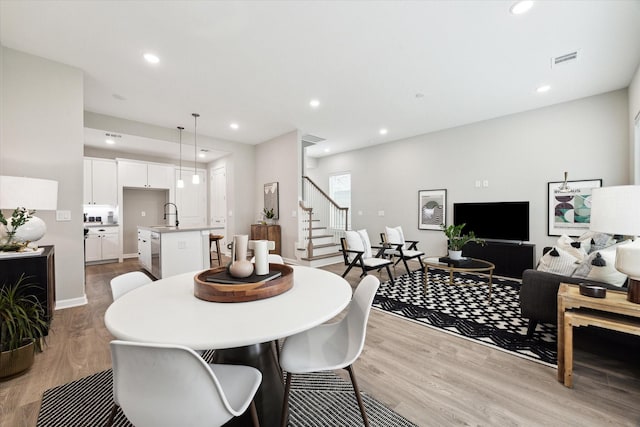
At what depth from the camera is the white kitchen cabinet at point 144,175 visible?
6445 mm

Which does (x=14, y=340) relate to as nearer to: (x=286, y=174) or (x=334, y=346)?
(x=334, y=346)

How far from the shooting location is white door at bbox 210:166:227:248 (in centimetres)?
711

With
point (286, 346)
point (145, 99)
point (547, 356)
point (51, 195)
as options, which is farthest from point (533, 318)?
point (145, 99)

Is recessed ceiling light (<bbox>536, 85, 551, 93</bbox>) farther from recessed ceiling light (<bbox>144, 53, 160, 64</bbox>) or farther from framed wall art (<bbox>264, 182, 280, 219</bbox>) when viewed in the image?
recessed ceiling light (<bbox>144, 53, 160, 64</bbox>)

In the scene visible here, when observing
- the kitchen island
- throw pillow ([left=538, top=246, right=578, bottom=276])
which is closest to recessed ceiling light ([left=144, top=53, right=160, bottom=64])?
the kitchen island

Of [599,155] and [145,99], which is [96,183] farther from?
[599,155]

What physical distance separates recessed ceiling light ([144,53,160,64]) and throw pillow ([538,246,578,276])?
472cm

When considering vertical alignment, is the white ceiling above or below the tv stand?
above

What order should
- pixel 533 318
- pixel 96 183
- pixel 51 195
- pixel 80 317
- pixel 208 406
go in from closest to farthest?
pixel 208 406
pixel 533 318
pixel 51 195
pixel 80 317
pixel 96 183

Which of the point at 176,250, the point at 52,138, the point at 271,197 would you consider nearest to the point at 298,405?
the point at 176,250

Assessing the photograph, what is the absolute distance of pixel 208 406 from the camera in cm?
86

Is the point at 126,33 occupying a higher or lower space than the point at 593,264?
higher

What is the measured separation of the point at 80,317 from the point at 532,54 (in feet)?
19.3

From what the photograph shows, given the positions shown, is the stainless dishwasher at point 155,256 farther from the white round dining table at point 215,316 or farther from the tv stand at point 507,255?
the tv stand at point 507,255
